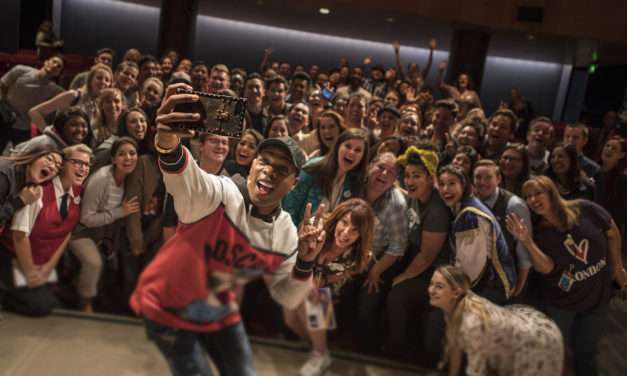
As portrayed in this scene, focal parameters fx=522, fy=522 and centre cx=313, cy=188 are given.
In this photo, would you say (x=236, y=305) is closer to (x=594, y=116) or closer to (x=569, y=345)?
(x=569, y=345)

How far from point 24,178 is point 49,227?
8 cm

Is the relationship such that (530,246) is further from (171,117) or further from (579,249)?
(171,117)

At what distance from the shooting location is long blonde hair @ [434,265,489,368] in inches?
34.5

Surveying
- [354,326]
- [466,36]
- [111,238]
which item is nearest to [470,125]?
[354,326]

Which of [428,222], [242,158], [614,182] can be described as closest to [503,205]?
[428,222]

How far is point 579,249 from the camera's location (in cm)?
116

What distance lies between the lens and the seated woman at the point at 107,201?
29.0 inches

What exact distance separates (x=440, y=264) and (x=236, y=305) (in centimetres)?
40

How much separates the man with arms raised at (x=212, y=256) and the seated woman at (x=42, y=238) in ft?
0.45

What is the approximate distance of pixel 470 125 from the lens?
3.12 meters

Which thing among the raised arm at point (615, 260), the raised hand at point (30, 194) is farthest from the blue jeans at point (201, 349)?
the raised arm at point (615, 260)

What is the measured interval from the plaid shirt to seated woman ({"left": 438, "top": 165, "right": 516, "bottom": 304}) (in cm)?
12

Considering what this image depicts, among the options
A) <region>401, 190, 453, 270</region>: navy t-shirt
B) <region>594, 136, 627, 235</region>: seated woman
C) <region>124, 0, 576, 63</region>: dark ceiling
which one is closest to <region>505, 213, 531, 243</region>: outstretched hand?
<region>401, 190, 453, 270</region>: navy t-shirt

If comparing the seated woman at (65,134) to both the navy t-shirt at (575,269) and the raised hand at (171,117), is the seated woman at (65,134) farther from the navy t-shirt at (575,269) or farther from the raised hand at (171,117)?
the navy t-shirt at (575,269)
